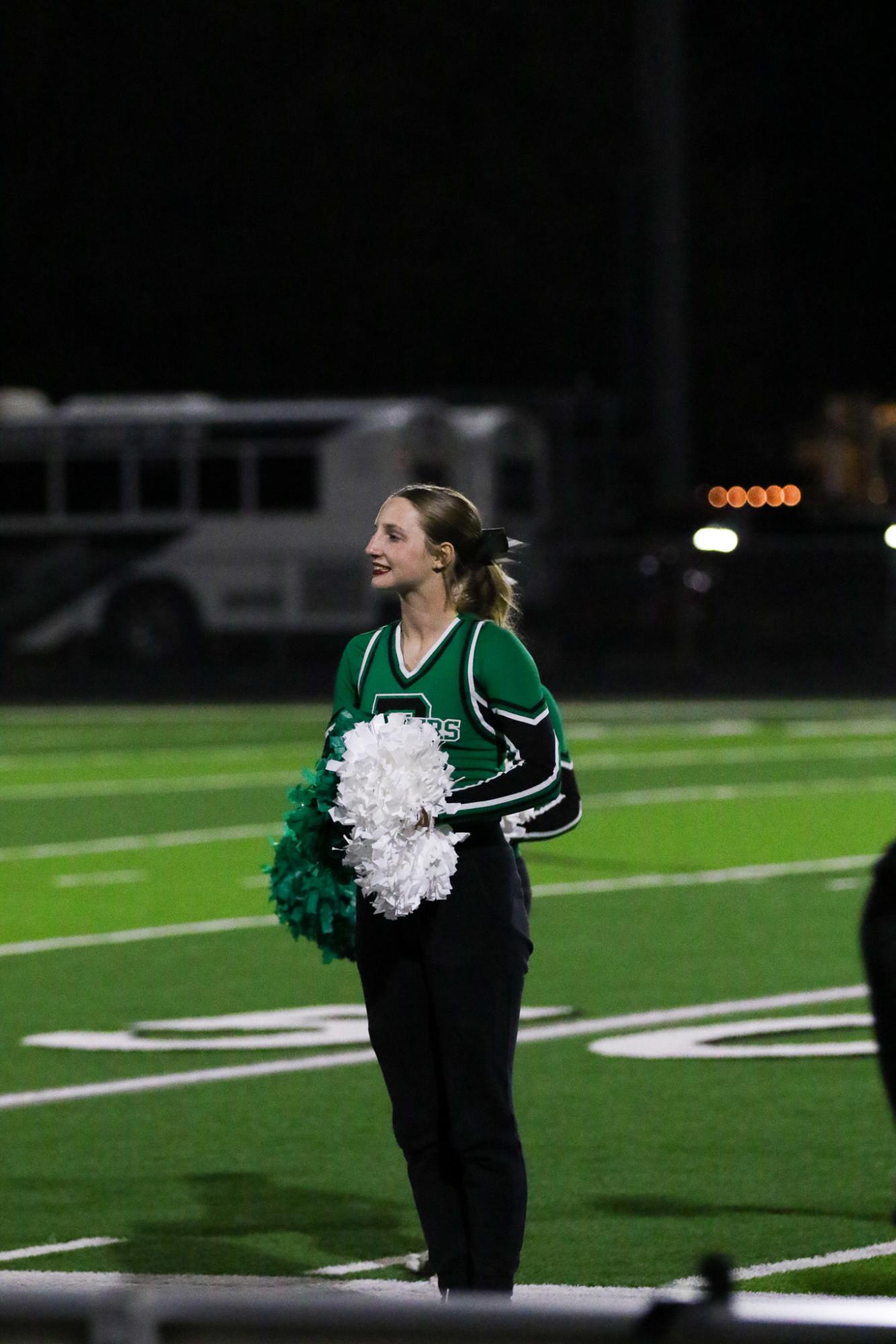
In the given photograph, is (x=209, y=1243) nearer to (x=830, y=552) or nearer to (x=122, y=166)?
(x=830, y=552)

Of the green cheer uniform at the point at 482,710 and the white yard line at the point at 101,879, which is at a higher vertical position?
the green cheer uniform at the point at 482,710

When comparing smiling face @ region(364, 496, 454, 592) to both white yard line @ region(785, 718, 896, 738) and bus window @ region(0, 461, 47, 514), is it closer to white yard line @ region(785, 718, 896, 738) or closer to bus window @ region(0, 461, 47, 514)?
white yard line @ region(785, 718, 896, 738)

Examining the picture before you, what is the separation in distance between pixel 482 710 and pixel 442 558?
1.02 ft

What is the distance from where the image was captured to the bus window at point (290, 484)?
118ft

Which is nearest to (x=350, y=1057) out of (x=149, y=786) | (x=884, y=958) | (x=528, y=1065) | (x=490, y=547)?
(x=528, y=1065)

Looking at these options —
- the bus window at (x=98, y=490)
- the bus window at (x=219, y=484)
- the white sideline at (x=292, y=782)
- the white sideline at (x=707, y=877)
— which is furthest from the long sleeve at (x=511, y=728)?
the bus window at (x=98, y=490)

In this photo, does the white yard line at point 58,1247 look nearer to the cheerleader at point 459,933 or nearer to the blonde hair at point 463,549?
the cheerleader at point 459,933

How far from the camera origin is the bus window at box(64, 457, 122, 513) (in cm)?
3619

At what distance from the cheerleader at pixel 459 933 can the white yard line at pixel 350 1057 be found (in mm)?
3504

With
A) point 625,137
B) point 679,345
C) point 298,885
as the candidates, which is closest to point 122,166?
point 625,137

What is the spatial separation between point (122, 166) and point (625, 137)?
8.63 meters

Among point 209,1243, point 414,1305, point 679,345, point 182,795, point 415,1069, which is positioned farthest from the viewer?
point 679,345

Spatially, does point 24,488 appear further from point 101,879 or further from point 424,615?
point 424,615

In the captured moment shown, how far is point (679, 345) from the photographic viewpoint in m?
40.6
